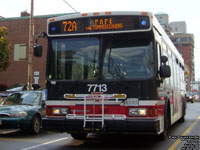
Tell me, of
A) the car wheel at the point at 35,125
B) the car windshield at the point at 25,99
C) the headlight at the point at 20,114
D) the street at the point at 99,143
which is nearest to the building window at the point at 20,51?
the car windshield at the point at 25,99

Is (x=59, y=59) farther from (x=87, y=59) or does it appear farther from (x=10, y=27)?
(x=10, y=27)

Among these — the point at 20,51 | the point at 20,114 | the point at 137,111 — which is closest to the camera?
the point at 137,111

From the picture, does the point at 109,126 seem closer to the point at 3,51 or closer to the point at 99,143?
the point at 99,143

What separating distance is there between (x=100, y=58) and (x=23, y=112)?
4259 mm

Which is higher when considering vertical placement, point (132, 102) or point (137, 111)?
point (132, 102)

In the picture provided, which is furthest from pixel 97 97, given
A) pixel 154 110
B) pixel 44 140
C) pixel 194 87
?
pixel 194 87

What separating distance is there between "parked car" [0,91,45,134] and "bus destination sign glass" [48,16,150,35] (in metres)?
3.58

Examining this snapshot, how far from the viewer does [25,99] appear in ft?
37.8

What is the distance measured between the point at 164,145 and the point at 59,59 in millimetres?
3437

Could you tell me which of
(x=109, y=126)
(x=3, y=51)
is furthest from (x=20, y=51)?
(x=109, y=126)

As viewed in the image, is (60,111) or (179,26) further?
(179,26)

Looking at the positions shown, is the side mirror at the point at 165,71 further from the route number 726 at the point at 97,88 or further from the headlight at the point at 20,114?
the headlight at the point at 20,114

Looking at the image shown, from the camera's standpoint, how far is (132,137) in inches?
386

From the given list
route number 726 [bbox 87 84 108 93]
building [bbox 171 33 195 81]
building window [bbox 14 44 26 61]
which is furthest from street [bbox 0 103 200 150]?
building [bbox 171 33 195 81]
